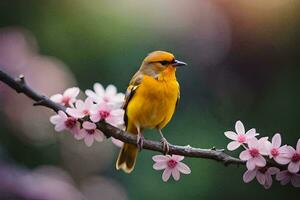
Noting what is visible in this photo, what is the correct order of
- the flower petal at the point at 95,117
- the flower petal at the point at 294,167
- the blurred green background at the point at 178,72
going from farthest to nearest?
the blurred green background at the point at 178,72
the flower petal at the point at 95,117
the flower petal at the point at 294,167

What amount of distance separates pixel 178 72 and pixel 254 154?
0.92 metres

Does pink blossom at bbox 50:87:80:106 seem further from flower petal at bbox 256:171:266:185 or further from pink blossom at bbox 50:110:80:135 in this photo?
flower petal at bbox 256:171:266:185

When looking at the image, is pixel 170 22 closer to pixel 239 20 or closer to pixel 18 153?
pixel 239 20

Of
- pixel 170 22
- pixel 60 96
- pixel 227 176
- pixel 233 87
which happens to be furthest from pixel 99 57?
pixel 60 96

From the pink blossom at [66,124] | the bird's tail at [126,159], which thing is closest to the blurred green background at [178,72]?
the bird's tail at [126,159]

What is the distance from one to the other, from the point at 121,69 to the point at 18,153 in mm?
417

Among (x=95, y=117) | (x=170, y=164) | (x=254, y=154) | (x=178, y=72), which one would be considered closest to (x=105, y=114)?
(x=95, y=117)

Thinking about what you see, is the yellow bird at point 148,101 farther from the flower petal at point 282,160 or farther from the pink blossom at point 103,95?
the flower petal at point 282,160

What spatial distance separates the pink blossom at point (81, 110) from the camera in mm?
874

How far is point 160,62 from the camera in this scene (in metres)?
1.11

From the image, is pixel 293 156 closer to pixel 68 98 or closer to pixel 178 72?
pixel 68 98

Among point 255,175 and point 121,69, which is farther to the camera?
point 121,69

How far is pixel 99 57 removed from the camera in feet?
5.84

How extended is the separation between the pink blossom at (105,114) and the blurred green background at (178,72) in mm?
498
